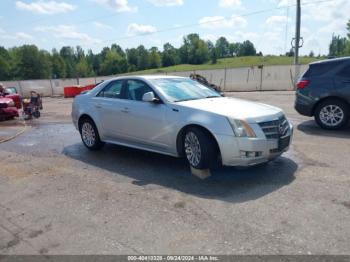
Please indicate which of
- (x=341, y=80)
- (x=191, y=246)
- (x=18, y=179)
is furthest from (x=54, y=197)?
(x=341, y=80)

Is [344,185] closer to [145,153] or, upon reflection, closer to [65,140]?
[145,153]

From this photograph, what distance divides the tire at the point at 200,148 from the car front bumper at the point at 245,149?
183mm

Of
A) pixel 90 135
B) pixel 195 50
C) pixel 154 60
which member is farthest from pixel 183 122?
pixel 195 50

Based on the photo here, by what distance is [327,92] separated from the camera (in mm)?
8445

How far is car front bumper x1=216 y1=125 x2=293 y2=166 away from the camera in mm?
4879

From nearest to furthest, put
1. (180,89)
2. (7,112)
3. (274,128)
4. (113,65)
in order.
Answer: (274,128), (180,89), (7,112), (113,65)

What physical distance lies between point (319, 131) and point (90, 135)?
5395 millimetres

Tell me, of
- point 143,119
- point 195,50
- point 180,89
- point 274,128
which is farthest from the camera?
point 195,50

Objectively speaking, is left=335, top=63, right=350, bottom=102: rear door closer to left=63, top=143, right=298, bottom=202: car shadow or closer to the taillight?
the taillight

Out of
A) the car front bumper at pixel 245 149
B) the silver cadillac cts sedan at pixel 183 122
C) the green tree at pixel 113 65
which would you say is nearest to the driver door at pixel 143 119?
the silver cadillac cts sedan at pixel 183 122

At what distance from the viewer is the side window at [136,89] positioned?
624 cm

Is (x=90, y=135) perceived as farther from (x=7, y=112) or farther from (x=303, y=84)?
(x=7, y=112)

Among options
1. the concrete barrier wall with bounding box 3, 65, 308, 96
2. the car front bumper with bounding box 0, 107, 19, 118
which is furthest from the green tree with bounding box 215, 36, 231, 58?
the car front bumper with bounding box 0, 107, 19, 118

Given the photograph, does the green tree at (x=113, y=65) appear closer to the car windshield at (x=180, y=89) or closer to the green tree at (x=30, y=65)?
the green tree at (x=30, y=65)
